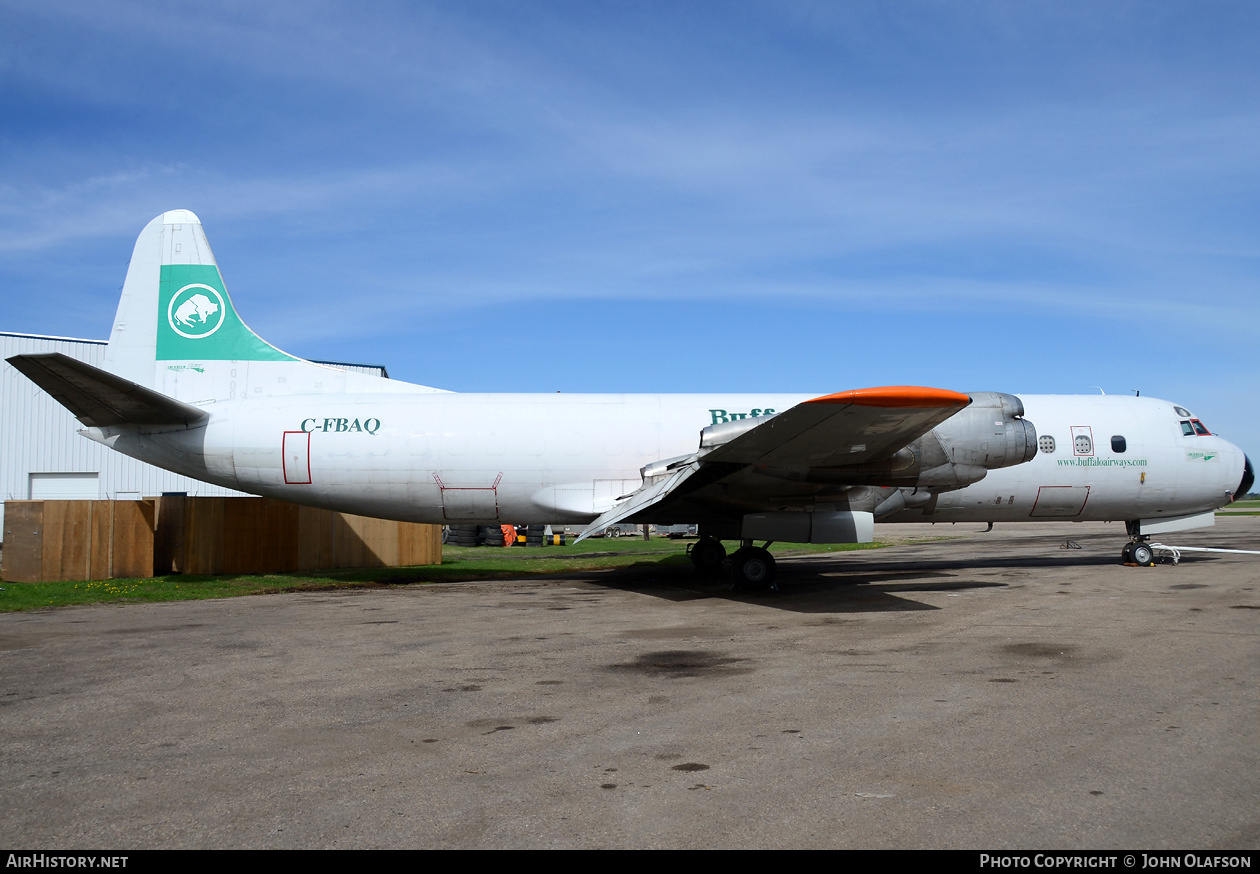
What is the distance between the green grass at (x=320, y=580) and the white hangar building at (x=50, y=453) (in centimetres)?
1282

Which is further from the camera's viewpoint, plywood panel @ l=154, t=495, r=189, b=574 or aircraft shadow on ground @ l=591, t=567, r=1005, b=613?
plywood panel @ l=154, t=495, r=189, b=574

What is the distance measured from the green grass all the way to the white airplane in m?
2.38

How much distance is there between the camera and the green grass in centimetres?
1499

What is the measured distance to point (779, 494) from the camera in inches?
569

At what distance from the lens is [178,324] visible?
16672 mm

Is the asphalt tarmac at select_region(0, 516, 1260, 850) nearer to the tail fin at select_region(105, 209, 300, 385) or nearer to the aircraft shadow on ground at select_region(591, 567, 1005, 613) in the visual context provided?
the aircraft shadow on ground at select_region(591, 567, 1005, 613)

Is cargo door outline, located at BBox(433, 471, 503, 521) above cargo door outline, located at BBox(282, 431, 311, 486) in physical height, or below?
below

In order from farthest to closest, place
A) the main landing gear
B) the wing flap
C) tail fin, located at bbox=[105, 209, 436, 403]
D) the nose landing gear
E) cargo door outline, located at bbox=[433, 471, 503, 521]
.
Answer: the nose landing gear < tail fin, located at bbox=[105, 209, 436, 403] < cargo door outline, located at bbox=[433, 471, 503, 521] < the main landing gear < the wing flap

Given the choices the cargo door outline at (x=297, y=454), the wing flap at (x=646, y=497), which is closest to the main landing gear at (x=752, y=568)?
the wing flap at (x=646, y=497)

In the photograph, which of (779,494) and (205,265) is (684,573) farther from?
(205,265)

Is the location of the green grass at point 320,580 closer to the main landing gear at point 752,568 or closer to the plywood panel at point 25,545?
the plywood panel at point 25,545

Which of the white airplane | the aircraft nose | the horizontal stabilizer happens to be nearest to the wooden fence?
the white airplane

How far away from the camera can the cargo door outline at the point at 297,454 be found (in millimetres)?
15641

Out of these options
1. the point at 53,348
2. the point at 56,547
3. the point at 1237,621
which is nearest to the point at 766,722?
the point at 1237,621
